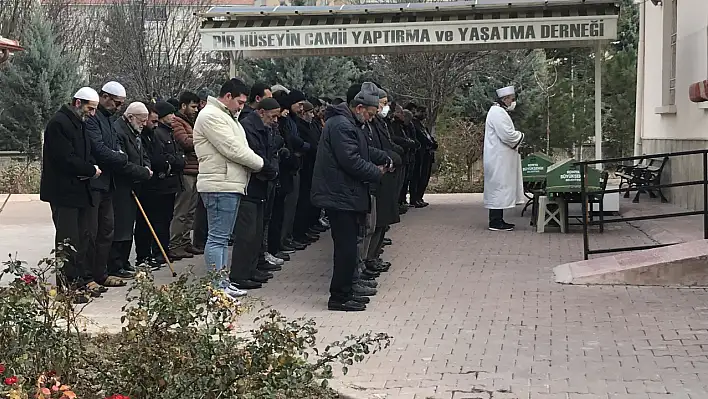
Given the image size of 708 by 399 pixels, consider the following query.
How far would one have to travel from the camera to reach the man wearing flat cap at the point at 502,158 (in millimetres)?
13125

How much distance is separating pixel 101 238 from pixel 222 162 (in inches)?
59.4

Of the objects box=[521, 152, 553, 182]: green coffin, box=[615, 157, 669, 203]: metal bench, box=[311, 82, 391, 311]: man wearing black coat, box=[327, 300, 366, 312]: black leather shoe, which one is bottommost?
box=[327, 300, 366, 312]: black leather shoe

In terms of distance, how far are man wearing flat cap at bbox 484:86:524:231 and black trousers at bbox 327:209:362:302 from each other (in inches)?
216

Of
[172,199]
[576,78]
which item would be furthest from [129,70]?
[172,199]

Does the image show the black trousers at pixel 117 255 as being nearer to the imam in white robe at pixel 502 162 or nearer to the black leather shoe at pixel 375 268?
the black leather shoe at pixel 375 268

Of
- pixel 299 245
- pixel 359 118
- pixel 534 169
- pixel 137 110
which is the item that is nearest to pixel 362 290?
pixel 359 118

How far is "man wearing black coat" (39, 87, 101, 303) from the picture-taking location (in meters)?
8.12

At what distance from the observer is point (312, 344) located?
16.3 feet

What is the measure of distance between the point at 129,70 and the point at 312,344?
76.2ft

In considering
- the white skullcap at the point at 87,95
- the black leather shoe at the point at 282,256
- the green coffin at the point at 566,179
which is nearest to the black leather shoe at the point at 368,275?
the black leather shoe at the point at 282,256

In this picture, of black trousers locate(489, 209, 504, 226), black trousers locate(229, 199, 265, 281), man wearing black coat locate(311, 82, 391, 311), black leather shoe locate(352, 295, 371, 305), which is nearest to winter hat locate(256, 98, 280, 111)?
black trousers locate(229, 199, 265, 281)

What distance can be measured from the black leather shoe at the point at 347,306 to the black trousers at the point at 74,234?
223 cm

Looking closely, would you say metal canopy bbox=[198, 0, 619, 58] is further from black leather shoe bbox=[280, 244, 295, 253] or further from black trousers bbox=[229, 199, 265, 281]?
black trousers bbox=[229, 199, 265, 281]

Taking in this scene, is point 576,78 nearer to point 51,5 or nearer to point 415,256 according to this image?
point 51,5
